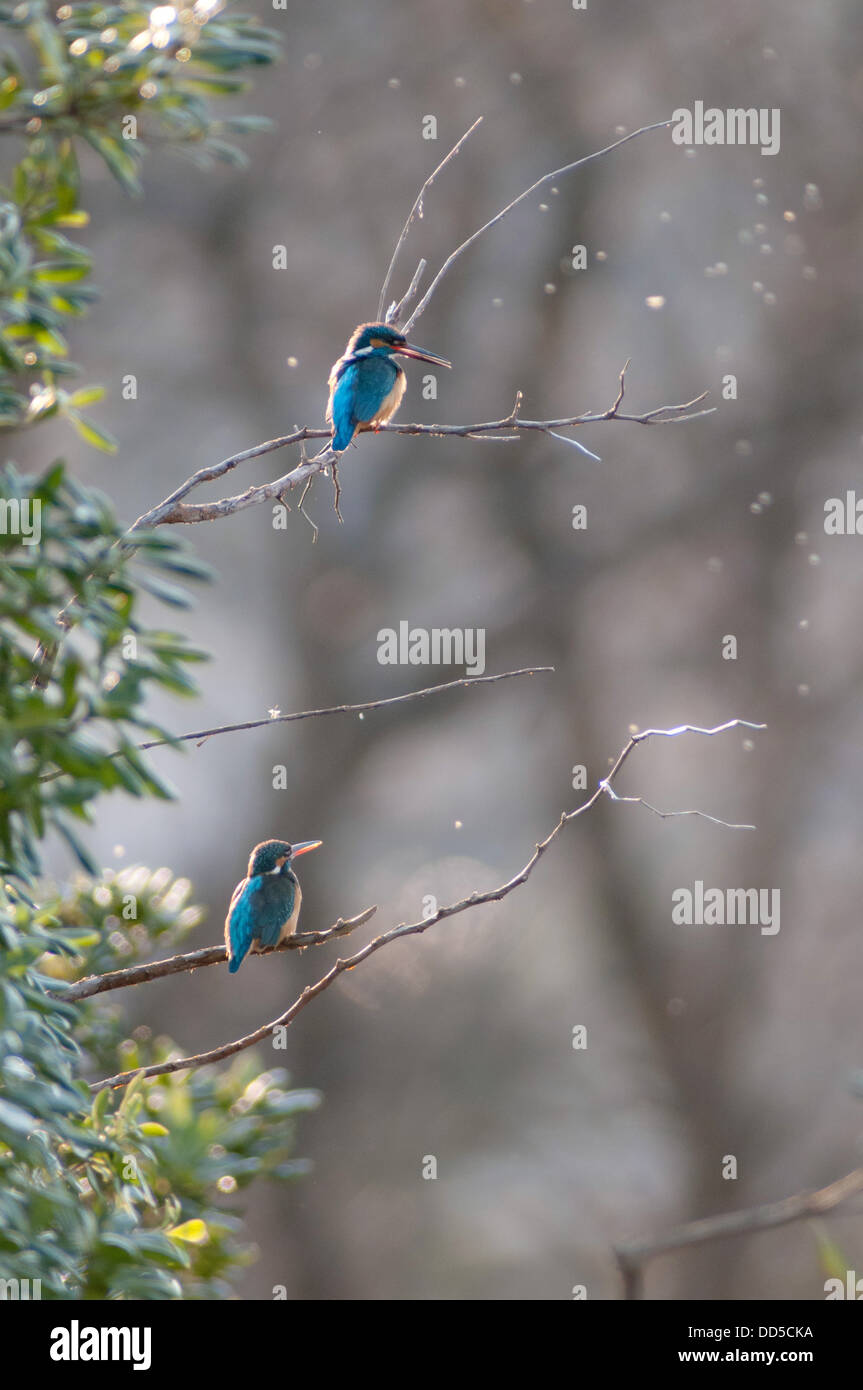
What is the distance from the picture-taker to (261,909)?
66.1 inches

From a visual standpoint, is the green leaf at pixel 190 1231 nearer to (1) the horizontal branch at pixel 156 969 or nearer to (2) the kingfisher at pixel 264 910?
(1) the horizontal branch at pixel 156 969

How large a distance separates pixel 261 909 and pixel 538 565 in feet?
10.8

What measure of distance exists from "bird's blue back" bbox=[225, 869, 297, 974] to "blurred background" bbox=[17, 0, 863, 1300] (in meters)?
3.01

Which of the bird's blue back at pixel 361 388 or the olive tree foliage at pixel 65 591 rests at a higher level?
the bird's blue back at pixel 361 388

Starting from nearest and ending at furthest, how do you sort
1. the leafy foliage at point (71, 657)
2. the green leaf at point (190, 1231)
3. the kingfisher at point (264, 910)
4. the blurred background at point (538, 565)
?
the leafy foliage at point (71, 657) < the green leaf at point (190, 1231) < the kingfisher at point (264, 910) < the blurred background at point (538, 565)

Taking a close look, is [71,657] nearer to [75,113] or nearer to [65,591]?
[65,591]

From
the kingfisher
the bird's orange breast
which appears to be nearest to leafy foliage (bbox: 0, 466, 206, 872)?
the kingfisher

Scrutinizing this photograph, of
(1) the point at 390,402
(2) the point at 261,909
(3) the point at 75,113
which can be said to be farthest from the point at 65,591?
(1) the point at 390,402

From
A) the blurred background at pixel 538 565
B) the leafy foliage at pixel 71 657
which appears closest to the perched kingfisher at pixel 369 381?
the leafy foliage at pixel 71 657

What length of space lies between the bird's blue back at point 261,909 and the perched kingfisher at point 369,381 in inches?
24.1

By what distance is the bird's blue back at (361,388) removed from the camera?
1.70 m

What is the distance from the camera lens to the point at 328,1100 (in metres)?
5.16
